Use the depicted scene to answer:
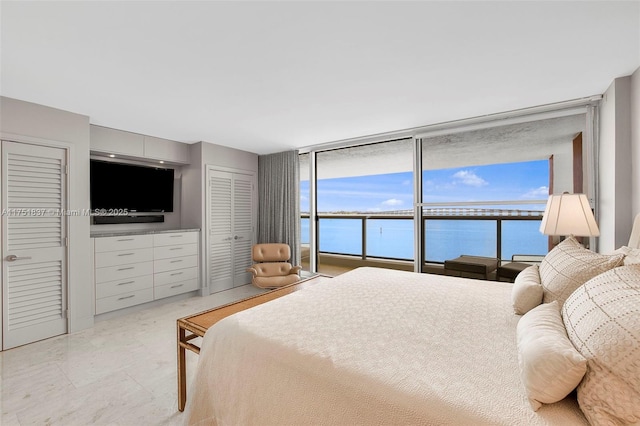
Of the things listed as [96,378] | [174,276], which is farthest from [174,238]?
[96,378]

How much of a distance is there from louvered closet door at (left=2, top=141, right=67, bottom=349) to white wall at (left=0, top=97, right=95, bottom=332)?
0.08 meters

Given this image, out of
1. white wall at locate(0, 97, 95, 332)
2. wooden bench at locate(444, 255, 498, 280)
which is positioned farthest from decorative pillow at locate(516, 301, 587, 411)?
white wall at locate(0, 97, 95, 332)

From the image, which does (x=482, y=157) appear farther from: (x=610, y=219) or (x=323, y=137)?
(x=323, y=137)

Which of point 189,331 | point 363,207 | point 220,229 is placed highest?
point 363,207

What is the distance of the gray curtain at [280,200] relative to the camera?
516 cm

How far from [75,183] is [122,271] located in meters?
1.19

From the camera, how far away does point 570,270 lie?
151cm

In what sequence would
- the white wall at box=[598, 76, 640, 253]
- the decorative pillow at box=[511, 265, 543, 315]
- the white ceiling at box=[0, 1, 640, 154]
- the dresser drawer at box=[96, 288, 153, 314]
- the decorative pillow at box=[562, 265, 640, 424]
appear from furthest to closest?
the dresser drawer at box=[96, 288, 153, 314] → the white wall at box=[598, 76, 640, 253] → the white ceiling at box=[0, 1, 640, 154] → the decorative pillow at box=[511, 265, 543, 315] → the decorative pillow at box=[562, 265, 640, 424]

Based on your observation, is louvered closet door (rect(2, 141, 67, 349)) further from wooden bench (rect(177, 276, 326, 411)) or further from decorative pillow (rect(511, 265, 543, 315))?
decorative pillow (rect(511, 265, 543, 315))

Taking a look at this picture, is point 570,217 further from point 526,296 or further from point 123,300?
point 123,300

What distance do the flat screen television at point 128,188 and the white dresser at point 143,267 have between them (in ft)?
1.83

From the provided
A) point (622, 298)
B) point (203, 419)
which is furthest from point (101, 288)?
point (622, 298)

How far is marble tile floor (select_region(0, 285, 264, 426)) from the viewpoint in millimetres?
1913

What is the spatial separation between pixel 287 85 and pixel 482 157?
2.76 m
